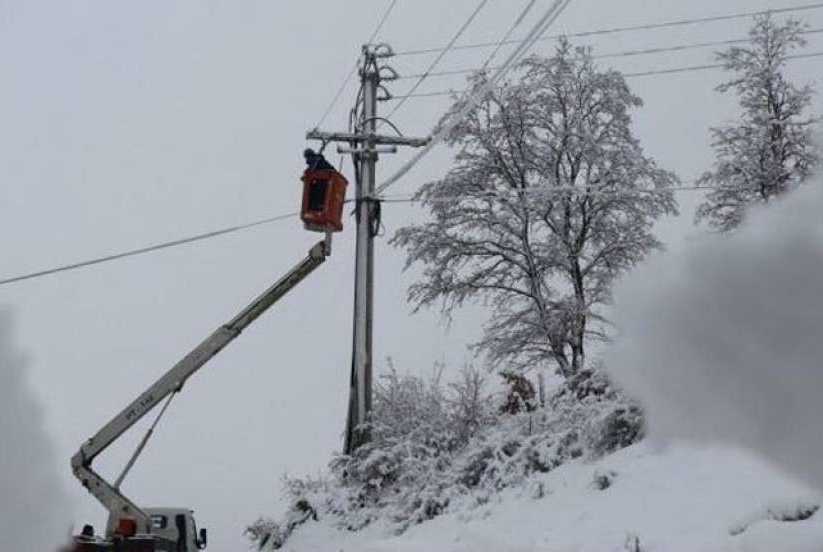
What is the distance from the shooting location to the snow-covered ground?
6.99 m

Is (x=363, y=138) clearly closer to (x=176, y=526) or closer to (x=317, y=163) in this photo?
(x=317, y=163)

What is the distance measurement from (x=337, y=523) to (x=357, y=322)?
13.8 ft

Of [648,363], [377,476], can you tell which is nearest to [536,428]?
[377,476]

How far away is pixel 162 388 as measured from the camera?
1602 centimetres

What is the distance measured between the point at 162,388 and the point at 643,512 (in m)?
9.35

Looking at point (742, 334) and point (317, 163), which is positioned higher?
point (317, 163)

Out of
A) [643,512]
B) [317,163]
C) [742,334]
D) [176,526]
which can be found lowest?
[176,526]

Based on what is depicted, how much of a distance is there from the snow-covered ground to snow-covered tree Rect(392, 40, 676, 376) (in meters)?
8.81

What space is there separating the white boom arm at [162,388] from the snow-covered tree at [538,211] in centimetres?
562

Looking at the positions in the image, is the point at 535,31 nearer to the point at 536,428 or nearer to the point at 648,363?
the point at 648,363

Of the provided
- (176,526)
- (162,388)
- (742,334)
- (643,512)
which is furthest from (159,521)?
(742,334)

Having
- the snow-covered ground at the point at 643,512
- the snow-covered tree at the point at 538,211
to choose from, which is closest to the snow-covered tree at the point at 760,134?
the snow-covered tree at the point at 538,211

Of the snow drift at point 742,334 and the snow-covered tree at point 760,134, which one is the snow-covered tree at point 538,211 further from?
the snow drift at point 742,334

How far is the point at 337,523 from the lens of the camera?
17.0m
